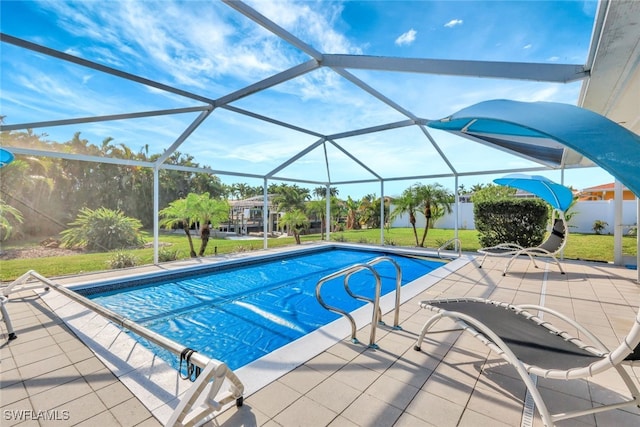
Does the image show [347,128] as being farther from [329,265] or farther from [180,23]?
[180,23]

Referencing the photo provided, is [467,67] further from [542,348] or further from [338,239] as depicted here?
[338,239]

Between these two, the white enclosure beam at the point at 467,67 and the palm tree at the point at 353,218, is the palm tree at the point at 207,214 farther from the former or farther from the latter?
the palm tree at the point at 353,218

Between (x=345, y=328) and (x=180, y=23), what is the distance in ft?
16.9

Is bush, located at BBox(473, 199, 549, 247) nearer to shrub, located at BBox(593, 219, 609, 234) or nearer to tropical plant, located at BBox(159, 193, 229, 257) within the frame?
shrub, located at BBox(593, 219, 609, 234)

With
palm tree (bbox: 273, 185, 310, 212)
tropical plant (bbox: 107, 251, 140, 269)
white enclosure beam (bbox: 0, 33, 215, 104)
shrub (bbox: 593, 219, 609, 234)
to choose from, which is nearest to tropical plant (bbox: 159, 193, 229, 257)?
tropical plant (bbox: 107, 251, 140, 269)

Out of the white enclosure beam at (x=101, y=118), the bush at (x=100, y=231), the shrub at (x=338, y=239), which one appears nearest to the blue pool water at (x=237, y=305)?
the white enclosure beam at (x=101, y=118)

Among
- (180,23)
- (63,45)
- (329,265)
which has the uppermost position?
(180,23)

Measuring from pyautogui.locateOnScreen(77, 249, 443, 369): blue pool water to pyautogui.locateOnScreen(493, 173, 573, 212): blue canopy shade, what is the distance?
3798 mm

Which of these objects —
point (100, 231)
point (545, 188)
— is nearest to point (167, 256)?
point (100, 231)

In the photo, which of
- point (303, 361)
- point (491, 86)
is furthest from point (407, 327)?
point (491, 86)

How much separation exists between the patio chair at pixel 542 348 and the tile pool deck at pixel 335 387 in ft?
1.04

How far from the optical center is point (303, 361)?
10.2 ft

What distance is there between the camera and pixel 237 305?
5.95 m

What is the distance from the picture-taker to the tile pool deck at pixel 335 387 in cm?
228
